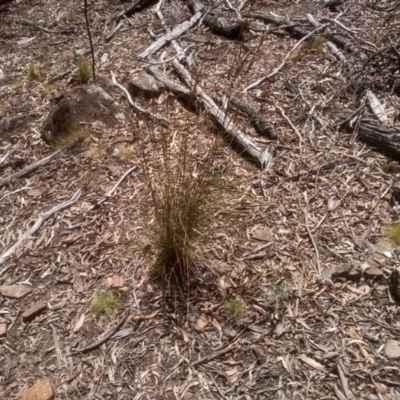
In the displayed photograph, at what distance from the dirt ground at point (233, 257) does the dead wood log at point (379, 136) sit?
0.16 feet

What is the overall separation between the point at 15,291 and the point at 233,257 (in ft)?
4.05

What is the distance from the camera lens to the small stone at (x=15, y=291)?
2617mm

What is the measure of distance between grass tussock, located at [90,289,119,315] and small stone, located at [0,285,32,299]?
0.44 m

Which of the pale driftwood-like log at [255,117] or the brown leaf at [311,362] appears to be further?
the pale driftwood-like log at [255,117]

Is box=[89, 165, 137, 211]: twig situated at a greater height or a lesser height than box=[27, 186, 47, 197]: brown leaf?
greater

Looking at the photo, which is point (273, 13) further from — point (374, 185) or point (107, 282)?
point (107, 282)

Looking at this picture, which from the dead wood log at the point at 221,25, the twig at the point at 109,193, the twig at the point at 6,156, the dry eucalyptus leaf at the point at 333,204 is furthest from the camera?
the dead wood log at the point at 221,25

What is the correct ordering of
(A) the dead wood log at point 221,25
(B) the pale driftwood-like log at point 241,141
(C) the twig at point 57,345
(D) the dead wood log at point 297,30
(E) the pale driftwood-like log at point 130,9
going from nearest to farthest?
(C) the twig at point 57,345 < (B) the pale driftwood-like log at point 241,141 < (D) the dead wood log at point 297,30 < (A) the dead wood log at point 221,25 < (E) the pale driftwood-like log at point 130,9

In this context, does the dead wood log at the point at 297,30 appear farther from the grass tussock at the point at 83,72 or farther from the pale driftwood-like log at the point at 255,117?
the grass tussock at the point at 83,72

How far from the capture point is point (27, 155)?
3.71m

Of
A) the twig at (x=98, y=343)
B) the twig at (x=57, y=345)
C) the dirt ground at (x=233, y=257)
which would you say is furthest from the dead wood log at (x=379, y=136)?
the twig at (x=57, y=345)

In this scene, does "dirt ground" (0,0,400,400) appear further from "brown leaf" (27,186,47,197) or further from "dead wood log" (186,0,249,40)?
"dead wood log" (186,0,249,40)

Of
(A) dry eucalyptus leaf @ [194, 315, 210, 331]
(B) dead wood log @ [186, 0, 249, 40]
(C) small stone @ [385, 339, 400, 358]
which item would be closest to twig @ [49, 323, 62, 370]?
(A) dry eucalyptus leaf @ [194, 315, 210, 331]

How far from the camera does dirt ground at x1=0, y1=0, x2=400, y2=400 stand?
7.09 feet
